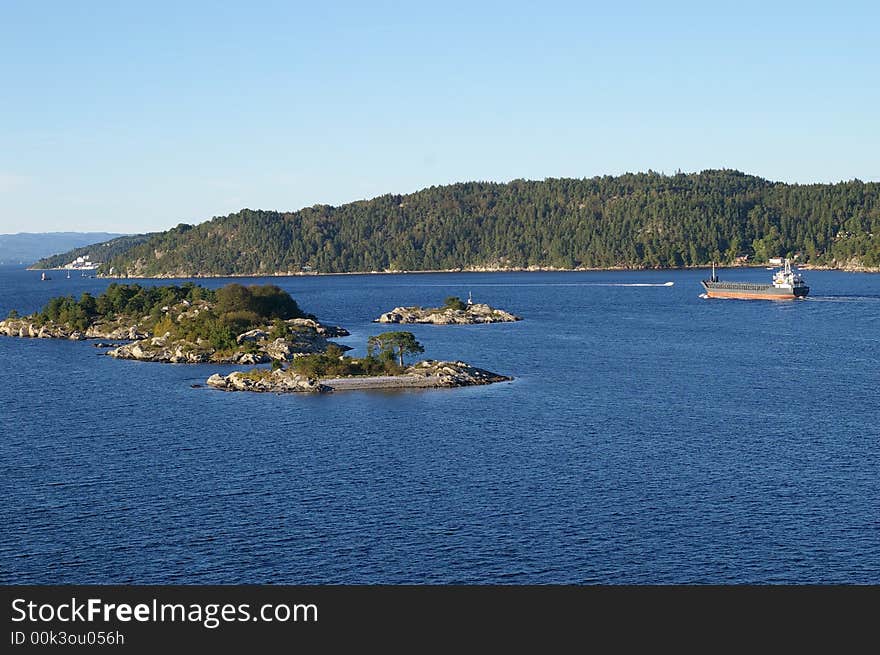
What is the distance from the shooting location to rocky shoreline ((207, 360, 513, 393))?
5231 inches

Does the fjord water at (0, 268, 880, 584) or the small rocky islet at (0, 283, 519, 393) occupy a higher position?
the small rocky islet at (0, 283, 519, 393)

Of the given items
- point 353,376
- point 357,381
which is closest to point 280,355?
point 353,376

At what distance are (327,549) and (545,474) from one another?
23.8 metres

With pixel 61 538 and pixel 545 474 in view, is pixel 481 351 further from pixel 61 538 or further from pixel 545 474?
pixel 61 538

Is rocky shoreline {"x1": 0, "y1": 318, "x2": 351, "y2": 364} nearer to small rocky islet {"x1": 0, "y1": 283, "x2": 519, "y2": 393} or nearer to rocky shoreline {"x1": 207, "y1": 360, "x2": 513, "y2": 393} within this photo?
small rocky islet {"x1": 0, "y1": 283, "x2": 519, "y2": 393}

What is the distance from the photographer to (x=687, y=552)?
217ft

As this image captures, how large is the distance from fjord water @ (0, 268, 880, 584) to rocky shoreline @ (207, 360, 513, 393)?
11.5 feet

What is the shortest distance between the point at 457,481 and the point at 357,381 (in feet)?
172

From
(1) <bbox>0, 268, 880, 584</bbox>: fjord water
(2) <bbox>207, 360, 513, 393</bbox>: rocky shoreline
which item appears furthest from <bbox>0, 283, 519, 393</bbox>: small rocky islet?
(1) <bbox>0, 268, 880, 584</bbox>: fjord water

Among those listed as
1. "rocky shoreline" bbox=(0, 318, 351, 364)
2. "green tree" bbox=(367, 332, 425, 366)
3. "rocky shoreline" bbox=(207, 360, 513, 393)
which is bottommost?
"rocky shoreline" bbox=(207, 360, 513, 393)

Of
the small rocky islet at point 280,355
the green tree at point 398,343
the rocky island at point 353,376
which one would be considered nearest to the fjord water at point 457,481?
the rocky island at point 353,376

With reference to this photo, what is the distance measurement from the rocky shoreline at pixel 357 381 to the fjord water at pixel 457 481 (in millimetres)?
3508
